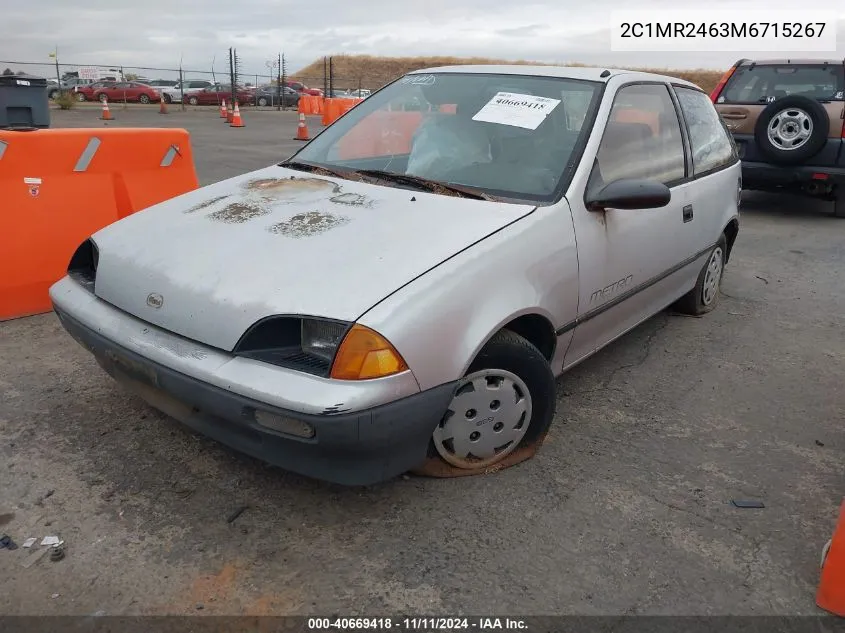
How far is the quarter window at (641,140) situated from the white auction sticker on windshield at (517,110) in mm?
304

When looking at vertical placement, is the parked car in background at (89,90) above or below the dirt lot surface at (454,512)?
above

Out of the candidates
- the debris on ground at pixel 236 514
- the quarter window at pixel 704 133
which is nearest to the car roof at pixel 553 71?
the quarter window at pixel 704 133

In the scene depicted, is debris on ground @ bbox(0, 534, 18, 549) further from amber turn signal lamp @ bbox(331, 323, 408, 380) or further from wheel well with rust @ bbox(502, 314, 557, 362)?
wheel well with rust @ bbox(502, 314, 557, 362)

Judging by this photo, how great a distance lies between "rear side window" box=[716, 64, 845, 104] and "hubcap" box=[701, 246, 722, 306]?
4.23 metres

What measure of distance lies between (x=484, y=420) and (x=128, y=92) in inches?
1316

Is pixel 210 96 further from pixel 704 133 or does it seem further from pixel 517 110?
pixel 517 110

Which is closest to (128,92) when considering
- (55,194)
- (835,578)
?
(55,194)

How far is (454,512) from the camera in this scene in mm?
2518

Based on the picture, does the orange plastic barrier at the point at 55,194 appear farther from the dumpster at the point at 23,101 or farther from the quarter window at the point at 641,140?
the quarter window at the point at 641,140

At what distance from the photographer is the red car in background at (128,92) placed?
3117 cm

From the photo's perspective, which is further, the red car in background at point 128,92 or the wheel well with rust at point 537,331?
the red car in background at point 128,92

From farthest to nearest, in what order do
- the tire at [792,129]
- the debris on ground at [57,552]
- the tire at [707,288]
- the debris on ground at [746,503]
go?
the tire at [792,129], the tire at [707,288], the debris on ground at [746,503], the debris on ground at [57,552]

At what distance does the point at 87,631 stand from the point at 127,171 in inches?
133

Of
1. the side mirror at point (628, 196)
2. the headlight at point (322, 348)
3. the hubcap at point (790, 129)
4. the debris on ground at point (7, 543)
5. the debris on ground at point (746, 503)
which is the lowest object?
the debris on ground at point (746, 503)
